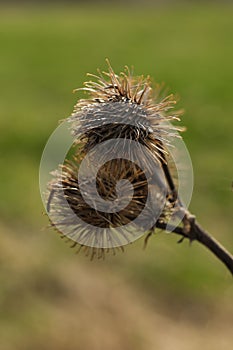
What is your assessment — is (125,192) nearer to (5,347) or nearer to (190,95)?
(5,347)

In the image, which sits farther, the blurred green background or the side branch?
the blurred green background

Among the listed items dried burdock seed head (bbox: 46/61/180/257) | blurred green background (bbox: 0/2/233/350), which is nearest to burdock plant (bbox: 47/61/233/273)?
dried burdock seed head (bbox: 46/61/180/257)

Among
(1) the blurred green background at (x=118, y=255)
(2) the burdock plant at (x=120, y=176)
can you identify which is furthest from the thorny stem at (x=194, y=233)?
(1) the blurred green background at (x=118, y=255)

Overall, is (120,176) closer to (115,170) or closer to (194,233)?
(115,170)

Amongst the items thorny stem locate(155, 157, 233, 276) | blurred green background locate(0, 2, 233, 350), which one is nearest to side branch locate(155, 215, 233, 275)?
thorny stem locate(155, 157, 233, 276)

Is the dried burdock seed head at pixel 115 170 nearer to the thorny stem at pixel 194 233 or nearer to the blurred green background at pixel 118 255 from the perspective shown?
the thorny stem at pixel 194 233

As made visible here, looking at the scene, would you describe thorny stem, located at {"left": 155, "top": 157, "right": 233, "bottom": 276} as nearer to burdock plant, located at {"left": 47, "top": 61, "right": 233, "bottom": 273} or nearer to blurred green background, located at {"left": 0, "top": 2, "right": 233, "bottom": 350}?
burdock plant, located at {"left": 47, "top": 61, "right": 233, "bottom": 273}
